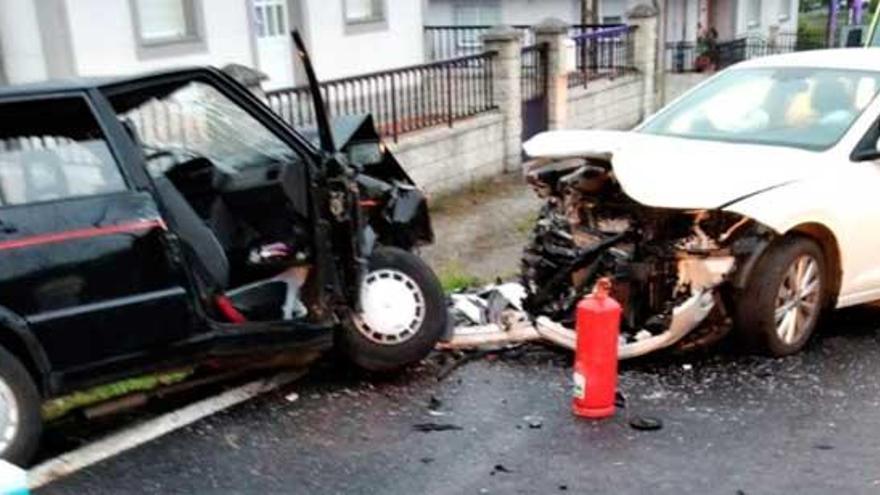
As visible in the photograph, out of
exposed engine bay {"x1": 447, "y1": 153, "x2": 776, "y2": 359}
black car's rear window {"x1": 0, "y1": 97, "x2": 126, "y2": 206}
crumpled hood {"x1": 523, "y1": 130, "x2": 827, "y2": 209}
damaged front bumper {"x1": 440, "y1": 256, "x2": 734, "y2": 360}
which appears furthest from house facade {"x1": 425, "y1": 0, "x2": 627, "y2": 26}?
black car's rear window {"x1": 0, "y1": 97, "x2": 126, "y2": 206}

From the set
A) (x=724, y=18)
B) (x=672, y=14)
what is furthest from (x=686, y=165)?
(x=724, y=18)

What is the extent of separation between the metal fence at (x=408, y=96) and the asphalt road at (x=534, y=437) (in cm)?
502

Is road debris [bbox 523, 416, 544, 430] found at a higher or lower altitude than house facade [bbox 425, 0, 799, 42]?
lower

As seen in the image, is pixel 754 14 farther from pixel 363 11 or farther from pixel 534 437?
pixel 534 437

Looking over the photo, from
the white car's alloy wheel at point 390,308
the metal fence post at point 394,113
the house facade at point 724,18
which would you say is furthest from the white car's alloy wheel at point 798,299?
the house facade at point 724,18

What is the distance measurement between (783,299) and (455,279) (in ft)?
10.4

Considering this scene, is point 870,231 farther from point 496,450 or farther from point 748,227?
point 496,450

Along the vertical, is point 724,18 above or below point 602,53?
below

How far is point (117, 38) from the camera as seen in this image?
38.8 ft

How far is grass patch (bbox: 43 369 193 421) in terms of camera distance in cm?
535

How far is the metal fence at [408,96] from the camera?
10.4 metres

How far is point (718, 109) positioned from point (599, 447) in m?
3.22

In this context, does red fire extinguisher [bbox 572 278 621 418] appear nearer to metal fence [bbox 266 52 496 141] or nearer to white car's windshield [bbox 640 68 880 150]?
white car's windshield [bbox 640 68 880 150]

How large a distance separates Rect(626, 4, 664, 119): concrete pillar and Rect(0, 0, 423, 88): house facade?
3.75 m
